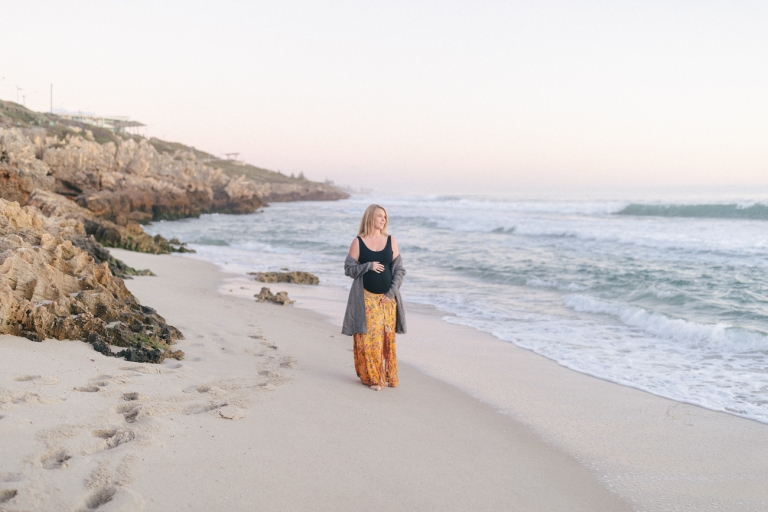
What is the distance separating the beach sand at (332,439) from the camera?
9.34 ft

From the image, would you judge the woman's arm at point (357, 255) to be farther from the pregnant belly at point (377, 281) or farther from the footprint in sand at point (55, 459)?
the footprint in sand at point (55, 459)

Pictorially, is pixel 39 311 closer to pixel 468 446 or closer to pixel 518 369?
pixel 468 446

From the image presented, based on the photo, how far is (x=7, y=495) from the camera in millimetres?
2455

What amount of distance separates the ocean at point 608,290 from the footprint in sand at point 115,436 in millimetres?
4811

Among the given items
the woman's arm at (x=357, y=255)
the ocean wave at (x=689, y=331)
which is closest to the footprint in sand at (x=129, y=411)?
the woman's arm at (x=357, y=255)

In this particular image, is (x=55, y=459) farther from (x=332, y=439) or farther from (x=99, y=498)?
(x=332, y=439)

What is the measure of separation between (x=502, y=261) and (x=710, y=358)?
31.1ft

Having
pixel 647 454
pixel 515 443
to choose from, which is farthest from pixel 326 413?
pixel 647 454

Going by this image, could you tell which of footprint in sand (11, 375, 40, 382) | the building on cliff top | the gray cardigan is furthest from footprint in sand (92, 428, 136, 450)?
the building on cliff top

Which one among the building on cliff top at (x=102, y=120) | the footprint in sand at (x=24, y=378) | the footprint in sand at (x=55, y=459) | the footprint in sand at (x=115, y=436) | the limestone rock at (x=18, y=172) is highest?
the building on cliff top at (x=102, y=120)

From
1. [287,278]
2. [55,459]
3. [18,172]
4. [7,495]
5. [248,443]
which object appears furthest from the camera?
[18,172]

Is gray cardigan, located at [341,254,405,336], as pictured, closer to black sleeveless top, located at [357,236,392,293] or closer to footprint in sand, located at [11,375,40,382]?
black sleeveless top, located at [357,236,392,293]

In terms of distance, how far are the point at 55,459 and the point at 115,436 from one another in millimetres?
356

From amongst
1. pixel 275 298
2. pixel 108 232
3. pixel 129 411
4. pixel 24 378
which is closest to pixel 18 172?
pixel 108 232
